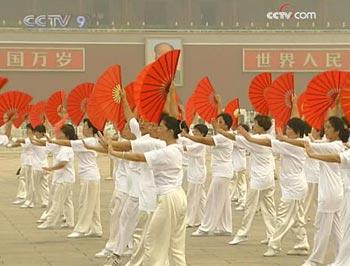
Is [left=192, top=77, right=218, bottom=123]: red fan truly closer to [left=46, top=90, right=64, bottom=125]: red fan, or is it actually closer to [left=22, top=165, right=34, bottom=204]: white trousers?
[left=46, top=90, right=64, bottom=125]: red fan

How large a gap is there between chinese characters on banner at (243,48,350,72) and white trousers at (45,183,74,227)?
21808 millimetres

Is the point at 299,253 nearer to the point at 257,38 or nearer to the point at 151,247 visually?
the point at 151,247

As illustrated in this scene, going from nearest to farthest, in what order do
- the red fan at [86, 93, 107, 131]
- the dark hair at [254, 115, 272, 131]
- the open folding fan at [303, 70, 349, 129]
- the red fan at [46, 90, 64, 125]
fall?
the red fan at [86, 93, 107, 131], the open folding fan at [303, 70, 349, 129], the dark hair at [254, 115, 272, 131], the red fan at [46, 90, 64, 125]

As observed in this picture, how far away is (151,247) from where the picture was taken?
9391 millimetres

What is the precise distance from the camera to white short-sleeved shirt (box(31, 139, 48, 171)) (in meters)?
19.1

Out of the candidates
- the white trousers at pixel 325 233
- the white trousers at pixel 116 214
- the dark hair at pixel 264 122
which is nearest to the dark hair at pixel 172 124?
the white trousers at pixel 325 233

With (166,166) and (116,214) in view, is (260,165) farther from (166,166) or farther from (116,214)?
(166,166)

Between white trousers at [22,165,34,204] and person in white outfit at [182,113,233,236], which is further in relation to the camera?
white trousers at [22,165,34,204]

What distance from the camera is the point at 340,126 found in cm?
1027

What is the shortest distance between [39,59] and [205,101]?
21.3 metres

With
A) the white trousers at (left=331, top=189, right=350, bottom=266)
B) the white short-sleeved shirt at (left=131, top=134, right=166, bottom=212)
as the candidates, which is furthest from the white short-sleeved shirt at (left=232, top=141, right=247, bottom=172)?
the white trousers at (left=331, top=189, right=350, bottom=266)

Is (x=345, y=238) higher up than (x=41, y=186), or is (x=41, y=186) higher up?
(x=345, y=238)

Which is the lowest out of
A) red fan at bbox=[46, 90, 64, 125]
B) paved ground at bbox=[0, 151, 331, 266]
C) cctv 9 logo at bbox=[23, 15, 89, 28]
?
paved ground at bbox=[0, 151, 331, 266]

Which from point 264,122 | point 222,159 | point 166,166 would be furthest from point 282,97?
point 166,166
